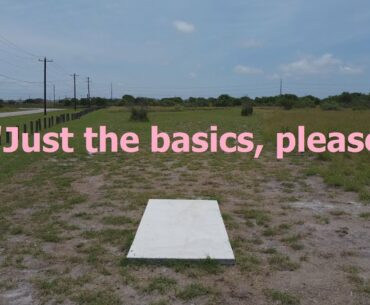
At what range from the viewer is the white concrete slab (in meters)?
3.61

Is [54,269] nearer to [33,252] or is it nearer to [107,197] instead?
[33,252]

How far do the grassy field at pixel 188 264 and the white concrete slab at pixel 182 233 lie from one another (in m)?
0.13

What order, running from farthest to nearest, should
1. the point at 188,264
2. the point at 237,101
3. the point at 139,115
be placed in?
the point at 237,101 → the point at 139,115 → the point at 188,264

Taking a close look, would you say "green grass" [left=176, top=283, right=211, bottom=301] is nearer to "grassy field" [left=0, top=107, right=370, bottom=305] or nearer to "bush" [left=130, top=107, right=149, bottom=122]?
"grassy field" [left=0, top=107, right=370, bottom=305]

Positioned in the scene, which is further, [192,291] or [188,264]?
[188,264]

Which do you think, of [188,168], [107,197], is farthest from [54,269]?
[188,168]

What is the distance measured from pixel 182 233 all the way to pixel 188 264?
779 millimetres

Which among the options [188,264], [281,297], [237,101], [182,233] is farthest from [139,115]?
[237,101]

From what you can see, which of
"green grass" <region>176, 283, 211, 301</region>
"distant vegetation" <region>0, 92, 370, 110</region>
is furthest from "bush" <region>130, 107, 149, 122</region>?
"distant vegetation" <region>0, 92, 370, 110</region>

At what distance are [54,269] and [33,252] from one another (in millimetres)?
504

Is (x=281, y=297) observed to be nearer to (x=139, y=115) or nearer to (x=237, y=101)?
(x=139, y=115)

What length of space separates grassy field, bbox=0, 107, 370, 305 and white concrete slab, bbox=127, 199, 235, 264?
13 cm

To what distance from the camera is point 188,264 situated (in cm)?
344

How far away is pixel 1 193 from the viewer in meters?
6.27
